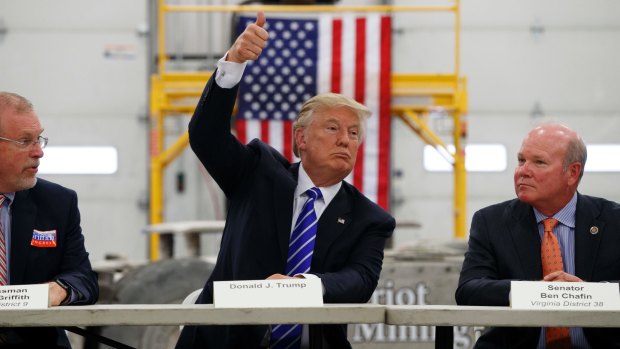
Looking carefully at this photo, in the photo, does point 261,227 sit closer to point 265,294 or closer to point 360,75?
point 265,294

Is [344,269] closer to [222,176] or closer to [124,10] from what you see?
[222,176]

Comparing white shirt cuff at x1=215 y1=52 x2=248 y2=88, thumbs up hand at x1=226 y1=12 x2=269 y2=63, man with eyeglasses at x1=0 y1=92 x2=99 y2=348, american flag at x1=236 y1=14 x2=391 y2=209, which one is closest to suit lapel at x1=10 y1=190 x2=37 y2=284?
man with eyeglasses at x1=0 y1=92 x2=99 y2=348

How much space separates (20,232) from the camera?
146 inches

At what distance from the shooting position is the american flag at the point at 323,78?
871cm

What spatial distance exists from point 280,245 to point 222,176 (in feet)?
1.08

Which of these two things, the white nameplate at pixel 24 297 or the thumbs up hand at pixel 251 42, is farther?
the thumbs up hand at pixel 251 42

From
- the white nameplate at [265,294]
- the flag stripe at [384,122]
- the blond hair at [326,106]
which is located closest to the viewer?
the white nameplate at [265,294]

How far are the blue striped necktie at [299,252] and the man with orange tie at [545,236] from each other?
562 mm

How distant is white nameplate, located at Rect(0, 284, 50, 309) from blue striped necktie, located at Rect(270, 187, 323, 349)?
2.90 feet

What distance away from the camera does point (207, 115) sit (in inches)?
145

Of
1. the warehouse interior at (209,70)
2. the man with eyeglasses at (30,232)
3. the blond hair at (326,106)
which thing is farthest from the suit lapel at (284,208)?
the warehouse interior at (209,70)

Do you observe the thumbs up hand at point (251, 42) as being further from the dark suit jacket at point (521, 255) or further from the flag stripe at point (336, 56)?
the flag stripe at point (336, 56)

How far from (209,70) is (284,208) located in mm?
7119

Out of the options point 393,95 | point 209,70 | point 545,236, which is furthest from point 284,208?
point 209,70
